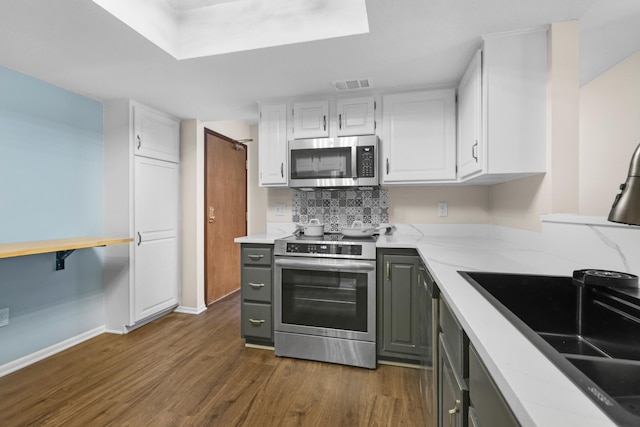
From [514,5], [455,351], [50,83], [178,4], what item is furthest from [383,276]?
[50,83]

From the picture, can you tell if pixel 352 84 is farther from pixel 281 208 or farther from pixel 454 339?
pixel 454 339

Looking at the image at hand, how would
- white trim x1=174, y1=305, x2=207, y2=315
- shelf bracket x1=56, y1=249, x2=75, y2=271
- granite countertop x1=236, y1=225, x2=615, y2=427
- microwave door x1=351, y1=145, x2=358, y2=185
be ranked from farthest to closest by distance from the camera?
white trim x1=174, y1=305, x2=207, y2=315 < microwave door x1=351, y1=145, x2=358, y2=185 < shelf bracket x1=56, y1=249, x2=75, y2=271 < granite countertop x1=236, y1=225, x2=615, y2=427

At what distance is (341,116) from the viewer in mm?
2596

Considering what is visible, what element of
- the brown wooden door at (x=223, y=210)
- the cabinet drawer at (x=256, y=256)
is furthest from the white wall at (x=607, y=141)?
the brown wooden door at (x=223, y=210)

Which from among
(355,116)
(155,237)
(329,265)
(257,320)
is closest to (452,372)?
(329,265)

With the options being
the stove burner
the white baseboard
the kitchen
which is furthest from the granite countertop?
the white baseboard

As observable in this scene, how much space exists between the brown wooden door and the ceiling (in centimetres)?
106

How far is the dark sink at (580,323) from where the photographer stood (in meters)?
0.64

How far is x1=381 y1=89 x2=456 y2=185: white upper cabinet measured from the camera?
2385 millimetres

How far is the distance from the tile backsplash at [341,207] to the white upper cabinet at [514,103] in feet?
3.66

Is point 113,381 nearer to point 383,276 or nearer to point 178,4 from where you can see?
point 383,276

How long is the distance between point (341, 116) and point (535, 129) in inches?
55.5

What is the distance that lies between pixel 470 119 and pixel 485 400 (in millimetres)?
1817

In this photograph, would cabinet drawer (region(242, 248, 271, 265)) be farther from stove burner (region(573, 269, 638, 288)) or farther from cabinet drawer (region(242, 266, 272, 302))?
stove burner (region(573, 269, 638, 288))
